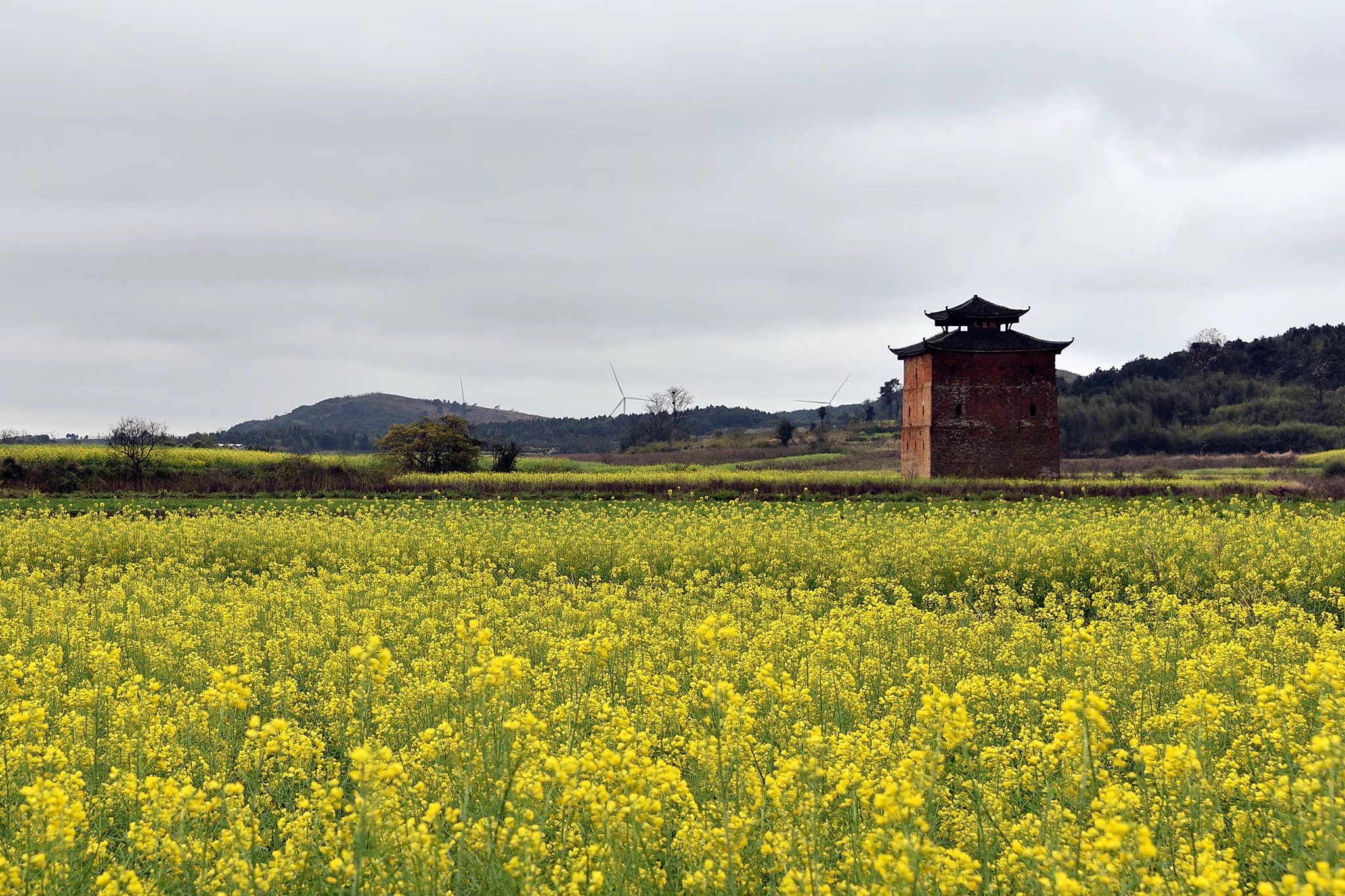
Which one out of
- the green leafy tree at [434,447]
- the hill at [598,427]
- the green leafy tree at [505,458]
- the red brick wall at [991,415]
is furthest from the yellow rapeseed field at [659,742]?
the hill at [598,427]

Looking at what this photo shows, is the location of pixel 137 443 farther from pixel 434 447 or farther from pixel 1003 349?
pixel 1003 349

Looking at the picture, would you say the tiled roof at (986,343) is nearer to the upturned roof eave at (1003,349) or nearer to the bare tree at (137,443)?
the upturned roof eave at (1003,349)

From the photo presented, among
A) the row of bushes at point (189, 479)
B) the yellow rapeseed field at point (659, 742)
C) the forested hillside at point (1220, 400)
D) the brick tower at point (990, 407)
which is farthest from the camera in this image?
the forested hillside at point (1220, 400)

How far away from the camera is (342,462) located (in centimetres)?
5278

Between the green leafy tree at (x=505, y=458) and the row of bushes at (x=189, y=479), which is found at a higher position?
the green leafy tree at (x=505, y=458)

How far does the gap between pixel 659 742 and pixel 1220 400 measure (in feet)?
382

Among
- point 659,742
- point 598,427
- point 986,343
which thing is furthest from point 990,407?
point 598,427

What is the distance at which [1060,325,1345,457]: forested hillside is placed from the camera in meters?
92.1

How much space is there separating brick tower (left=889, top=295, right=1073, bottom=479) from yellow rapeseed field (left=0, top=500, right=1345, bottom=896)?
106ft

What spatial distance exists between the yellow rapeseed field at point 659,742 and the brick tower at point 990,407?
32.2 m

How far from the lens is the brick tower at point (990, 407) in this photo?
1832 inches

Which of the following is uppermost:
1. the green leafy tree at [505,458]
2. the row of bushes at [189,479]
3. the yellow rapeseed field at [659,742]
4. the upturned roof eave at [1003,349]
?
the upturned roof eave at [1003,349]

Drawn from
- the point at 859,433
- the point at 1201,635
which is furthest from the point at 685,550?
the point at 859,433

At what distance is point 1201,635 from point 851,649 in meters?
4.33
